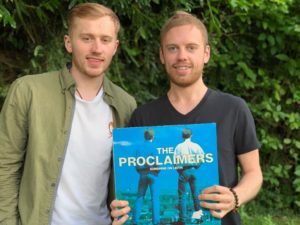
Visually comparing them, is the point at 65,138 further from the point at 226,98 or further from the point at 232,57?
the point at 232,57

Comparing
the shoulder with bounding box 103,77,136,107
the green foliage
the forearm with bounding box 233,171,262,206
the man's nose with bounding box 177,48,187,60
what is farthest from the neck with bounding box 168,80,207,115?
the green foliage

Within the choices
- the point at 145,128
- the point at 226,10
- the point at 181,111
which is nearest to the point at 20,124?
Result: the point at 145,128

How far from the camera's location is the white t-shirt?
2492 mm

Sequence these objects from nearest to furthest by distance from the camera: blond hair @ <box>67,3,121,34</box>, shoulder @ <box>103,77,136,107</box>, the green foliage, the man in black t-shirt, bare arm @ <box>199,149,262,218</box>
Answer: bare arm @ <box>199,149,262,218</box> < the man in black t-shirt < blond hair @ <box>67,3,121,34</box> < shoulder @ <box>103,77,136,107</box> < the green foliage

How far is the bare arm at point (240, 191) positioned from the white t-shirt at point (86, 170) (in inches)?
23.8

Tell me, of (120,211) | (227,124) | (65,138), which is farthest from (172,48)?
(120,211)

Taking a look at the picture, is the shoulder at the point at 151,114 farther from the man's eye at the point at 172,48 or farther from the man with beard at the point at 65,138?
the man's eye at the point at 172,48

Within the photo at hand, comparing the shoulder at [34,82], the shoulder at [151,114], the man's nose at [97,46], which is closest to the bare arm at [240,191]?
the shoulder at [151,114]

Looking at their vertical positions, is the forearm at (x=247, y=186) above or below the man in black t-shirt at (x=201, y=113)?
below

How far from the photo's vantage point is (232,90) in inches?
192

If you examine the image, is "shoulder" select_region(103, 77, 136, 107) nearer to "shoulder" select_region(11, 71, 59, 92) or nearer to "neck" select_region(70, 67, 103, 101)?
"neck" select_region(70, 67, 103, 101)

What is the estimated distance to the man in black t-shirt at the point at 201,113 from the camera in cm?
236

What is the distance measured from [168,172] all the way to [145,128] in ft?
0.75

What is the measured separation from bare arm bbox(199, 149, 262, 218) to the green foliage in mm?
1747
